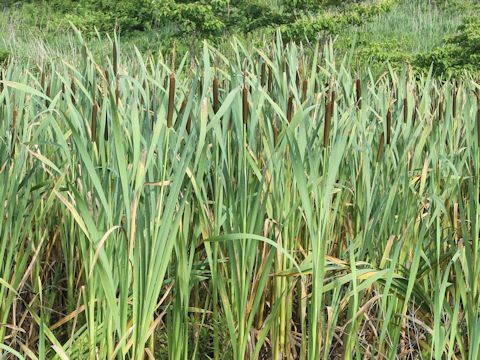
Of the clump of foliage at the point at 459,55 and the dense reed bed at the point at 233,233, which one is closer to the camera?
the dense reed bed at the point at 233,233

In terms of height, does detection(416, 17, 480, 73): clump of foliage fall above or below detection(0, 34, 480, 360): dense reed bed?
below

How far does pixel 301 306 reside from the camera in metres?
1.60

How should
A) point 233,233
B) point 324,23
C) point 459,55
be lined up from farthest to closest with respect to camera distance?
point 324,23 → point 459,55 → point 233,233

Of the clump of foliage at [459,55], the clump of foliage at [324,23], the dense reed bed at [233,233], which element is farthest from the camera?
the clump of foliage at [324,23]

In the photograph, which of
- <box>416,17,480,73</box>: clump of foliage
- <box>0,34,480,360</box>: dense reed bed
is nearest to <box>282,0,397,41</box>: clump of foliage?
<box>416,17,480,73</box>: clump of foliage

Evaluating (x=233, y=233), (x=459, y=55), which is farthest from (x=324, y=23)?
(x=233, y=233)

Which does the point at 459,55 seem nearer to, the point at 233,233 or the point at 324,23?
the point at 324,23

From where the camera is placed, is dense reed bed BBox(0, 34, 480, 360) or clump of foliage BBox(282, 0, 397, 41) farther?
clump of foliage BBox(282, 0, 397, 41)

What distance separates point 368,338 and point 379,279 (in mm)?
271

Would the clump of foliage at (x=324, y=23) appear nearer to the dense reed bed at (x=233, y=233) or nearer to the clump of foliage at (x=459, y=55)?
the clump of foliage at (x=459, y=55)

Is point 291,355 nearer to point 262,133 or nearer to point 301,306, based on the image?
point 301,306

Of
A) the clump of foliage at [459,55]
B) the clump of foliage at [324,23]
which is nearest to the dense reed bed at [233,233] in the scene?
the clump of foliage at [459,55]

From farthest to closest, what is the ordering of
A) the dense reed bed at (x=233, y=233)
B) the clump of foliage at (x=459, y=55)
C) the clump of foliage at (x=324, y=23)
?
the clump of foliage at (x=324, y=23)
the clump of foliage at (x=459, y=55)
the dense reed bed at (x=233, y=233)

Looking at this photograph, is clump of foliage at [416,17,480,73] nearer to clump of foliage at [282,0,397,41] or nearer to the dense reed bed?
clump of foliage at [282,0,397,41]
